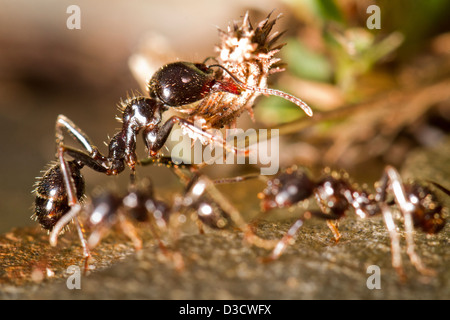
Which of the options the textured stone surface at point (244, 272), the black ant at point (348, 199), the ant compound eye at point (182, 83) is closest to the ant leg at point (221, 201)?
the textured stone surface at point (244, 272)

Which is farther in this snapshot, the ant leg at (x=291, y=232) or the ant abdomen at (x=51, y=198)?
the ant abdomen at (x=51, y=198)

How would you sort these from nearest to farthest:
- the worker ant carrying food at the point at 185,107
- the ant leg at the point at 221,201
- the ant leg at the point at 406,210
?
the ant leg at the point at 406,210, the ant leg at the point at 221,201, the worker ant carrying food at the point at 185,107

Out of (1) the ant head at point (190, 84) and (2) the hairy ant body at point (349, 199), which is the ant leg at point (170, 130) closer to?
(1) the ant head at point (190, 84)

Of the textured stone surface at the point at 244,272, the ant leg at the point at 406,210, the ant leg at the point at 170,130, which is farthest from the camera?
the ant leg at the point at 170,130

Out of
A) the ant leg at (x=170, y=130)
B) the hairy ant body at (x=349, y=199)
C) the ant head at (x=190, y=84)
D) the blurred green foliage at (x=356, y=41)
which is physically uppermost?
the blurred green foliage at (x=356, y=41)

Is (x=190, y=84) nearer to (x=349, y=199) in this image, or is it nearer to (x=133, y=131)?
(x=133, y=131)

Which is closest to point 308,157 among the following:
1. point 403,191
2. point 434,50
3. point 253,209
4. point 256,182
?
point 256,182

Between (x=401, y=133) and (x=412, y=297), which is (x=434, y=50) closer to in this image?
(x=401, y=133)

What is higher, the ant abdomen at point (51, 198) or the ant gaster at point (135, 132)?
the ant gaster at point (135, 132)
